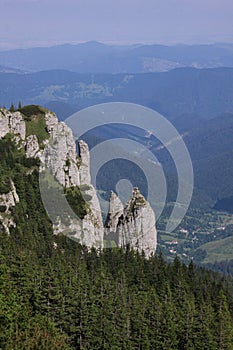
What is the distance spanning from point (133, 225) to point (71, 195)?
14.6m

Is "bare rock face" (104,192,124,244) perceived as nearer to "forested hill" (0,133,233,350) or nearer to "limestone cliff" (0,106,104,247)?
"limestone cliff" (0,106,104,247)

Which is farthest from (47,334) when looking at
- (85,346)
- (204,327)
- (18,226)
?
(18,226)

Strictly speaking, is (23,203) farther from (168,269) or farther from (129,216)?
(168,269)

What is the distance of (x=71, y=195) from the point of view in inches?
4203

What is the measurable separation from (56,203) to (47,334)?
5580 cm

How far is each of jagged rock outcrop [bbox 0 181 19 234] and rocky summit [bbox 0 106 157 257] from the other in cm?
461

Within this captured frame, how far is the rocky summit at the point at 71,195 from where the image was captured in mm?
102250

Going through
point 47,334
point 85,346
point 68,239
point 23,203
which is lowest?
point 85,346

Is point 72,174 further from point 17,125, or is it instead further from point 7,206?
point 7,206

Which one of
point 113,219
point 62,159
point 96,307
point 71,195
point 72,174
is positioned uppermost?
point 62,159

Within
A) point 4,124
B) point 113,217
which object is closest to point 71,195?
point 113,217

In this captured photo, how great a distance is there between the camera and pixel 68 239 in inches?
3868

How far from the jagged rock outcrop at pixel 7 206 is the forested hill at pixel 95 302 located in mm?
1047

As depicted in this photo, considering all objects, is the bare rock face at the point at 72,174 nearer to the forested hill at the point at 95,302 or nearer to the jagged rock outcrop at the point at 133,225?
the jagged rock outcrop at the point at 133,225
